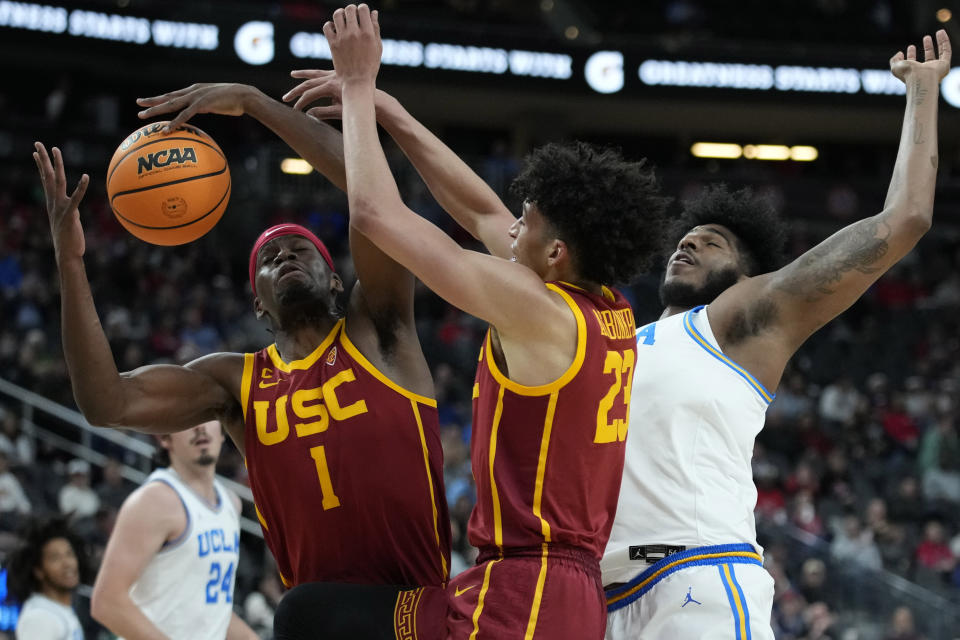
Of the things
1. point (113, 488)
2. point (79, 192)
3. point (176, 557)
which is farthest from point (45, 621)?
point (113, 488)

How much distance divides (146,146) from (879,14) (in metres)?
19.4

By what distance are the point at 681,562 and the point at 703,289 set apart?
39.6 inches

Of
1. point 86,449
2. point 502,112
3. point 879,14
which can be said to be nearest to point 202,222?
point 86,449

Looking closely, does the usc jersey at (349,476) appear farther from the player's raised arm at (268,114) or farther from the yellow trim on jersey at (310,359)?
the player's raised arm at (268,114)

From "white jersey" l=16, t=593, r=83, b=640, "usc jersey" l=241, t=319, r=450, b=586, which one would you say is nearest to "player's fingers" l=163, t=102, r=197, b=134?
"usc jersey" l=241, t=319, r=450, b=586

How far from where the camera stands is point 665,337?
386cm

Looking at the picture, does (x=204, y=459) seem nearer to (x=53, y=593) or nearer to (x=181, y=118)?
(x=53, y=593)

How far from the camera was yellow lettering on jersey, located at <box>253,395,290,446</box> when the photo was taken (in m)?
3.66

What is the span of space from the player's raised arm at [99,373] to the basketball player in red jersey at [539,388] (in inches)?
41.5

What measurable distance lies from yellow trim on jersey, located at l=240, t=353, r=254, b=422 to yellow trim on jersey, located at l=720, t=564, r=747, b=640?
5.15 feet

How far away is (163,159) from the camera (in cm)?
383

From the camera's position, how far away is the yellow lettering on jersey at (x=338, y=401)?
3.60 metres

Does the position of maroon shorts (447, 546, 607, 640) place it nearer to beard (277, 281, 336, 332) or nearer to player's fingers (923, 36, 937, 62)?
beard (277, 281, 336, 332)

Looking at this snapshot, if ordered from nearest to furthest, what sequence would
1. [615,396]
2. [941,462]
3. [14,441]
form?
[615,396]
[14,441]
[941,462]
